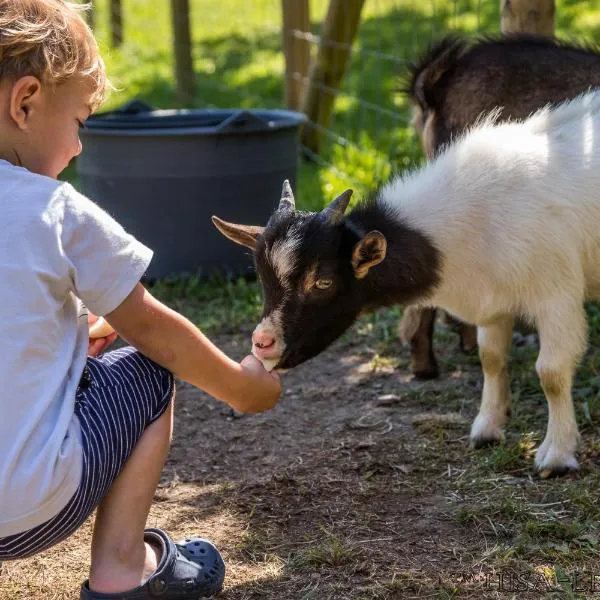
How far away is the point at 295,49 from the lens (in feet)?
27.3

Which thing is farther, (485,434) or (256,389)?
(485,434)

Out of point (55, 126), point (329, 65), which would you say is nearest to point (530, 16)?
point (329, 65)

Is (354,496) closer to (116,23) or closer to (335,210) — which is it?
(335,210)

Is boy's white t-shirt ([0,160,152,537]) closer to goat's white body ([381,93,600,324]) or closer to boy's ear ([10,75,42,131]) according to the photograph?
boy's ear ([10,75,42,131])

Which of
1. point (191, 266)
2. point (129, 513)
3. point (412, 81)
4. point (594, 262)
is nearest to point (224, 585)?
point (129, 513)

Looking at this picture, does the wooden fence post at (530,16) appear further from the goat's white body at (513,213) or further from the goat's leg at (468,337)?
the goat's leg at (468,337)

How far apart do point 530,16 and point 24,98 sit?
337 cm

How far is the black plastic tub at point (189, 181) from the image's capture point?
6.00 metres

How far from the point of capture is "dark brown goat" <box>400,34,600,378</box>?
451 centimetres

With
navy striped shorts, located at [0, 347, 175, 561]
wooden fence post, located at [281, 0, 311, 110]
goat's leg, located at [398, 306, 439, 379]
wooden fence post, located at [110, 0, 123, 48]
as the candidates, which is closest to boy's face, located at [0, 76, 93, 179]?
navy striped shorts, located at [0, 347, 175, 561]

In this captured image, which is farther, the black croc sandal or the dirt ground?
the dirt ground

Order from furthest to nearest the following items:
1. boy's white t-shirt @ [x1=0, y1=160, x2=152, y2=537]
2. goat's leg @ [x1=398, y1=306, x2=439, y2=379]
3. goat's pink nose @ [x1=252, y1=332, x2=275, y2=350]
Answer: goat's leg @ [x1=398, y1=306, x2=439, y2=379] < goat's pink nose @ [x1=252, y1=332, x2=275, y2=350] < boy's white t-shirt @ [x1=0, y1=160, x2=152, y2=537]

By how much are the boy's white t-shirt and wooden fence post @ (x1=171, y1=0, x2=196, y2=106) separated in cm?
765

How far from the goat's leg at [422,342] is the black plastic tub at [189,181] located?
170cm
